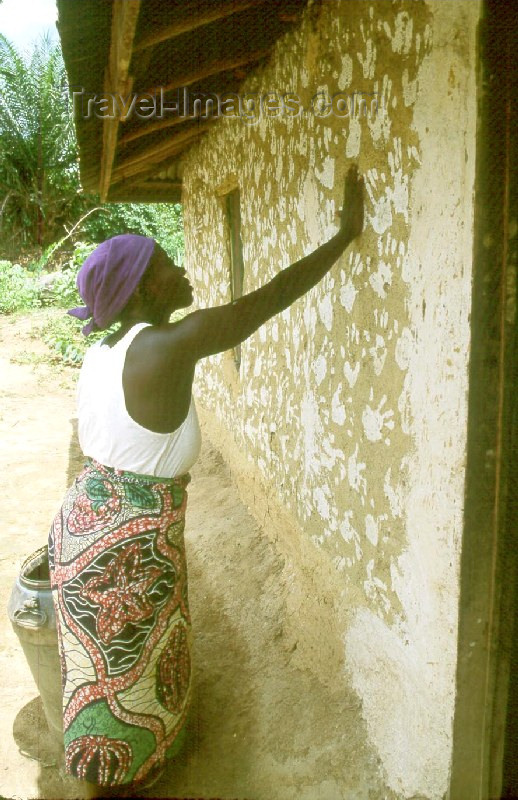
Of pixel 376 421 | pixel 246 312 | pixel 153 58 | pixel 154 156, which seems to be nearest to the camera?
pixel 246 312

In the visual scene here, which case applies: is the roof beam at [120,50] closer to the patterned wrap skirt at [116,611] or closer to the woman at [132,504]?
the woman at [132,504]

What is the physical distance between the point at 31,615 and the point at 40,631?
0.07 metres

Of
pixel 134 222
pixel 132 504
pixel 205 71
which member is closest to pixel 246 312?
→ pixel 132 504

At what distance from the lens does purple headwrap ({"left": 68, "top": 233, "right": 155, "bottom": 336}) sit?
1.84m

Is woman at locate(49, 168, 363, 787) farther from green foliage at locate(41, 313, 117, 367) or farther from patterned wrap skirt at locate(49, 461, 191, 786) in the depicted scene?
green foliage at locate(41, 313, 117, 367)

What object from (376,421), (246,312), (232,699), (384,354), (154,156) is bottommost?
(232,699)

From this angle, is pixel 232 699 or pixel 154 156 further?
pixel 154 156

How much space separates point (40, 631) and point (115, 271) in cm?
141

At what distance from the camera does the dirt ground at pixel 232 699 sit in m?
2.25

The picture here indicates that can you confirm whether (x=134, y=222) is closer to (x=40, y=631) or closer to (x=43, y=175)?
(x=43, y=175)

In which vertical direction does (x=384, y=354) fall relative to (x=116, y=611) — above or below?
above

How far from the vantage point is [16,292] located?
466 inches

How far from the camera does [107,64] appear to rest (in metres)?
2.42

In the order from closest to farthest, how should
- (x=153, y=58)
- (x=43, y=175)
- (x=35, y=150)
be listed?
(x=153, y=58) < (x=35, y=150) < (x=43, y=175)
